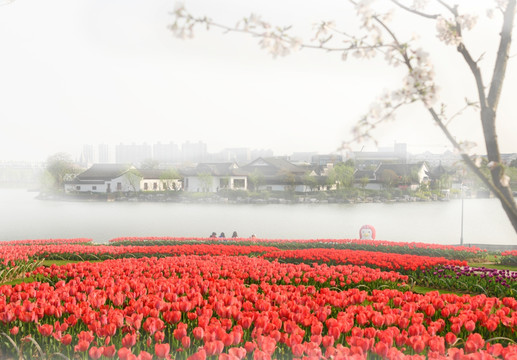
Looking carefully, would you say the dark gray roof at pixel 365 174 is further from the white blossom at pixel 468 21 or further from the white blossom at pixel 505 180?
the white blossom at pixel 505 180

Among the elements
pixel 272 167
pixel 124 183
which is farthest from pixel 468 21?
pixel 124 183

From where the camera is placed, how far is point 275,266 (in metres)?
10.3

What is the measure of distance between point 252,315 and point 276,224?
48903 millimetres

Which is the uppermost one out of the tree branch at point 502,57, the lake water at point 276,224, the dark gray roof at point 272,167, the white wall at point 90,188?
the dark gray roof at point 272,167

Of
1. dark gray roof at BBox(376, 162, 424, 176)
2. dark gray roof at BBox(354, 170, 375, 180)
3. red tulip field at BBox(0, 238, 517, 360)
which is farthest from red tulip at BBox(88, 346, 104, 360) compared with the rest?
dark gray roof at BBox(354, 170, 375, 180)

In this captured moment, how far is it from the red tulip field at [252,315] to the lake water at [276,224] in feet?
99.2

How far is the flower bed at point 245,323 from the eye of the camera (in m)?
4.50

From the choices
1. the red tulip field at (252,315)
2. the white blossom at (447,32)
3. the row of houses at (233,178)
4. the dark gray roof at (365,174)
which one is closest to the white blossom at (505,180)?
the white blossom at (447,32)

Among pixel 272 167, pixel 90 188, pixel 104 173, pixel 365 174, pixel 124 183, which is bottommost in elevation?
pixel 90 188

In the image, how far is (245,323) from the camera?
527 cm

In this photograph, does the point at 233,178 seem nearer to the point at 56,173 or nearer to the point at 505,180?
the point at 56,173

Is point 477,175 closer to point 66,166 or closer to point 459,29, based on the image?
point 459,29

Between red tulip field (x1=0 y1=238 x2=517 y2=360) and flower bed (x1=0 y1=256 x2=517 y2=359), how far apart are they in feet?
0.05

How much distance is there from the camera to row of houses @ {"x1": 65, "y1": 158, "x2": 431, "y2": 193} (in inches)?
3585
